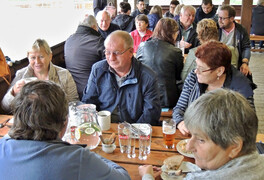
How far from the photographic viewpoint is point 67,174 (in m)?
1.03

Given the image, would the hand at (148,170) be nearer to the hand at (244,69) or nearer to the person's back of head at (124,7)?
the hand at (244,69)

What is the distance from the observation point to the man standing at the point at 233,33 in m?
3.71

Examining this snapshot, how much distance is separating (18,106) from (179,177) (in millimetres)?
840

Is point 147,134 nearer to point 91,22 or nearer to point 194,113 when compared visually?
point 194,113

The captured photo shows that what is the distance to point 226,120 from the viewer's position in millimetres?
1011

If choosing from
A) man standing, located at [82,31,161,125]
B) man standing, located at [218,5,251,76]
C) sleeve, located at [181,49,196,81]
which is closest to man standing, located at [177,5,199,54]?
man standing, located at [218,5,251,76]

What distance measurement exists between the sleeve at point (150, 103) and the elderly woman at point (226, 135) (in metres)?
1.10

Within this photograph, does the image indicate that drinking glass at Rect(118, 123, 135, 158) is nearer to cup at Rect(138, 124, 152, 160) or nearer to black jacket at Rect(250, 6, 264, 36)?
cup at Rect(138, 124, 152, 160)

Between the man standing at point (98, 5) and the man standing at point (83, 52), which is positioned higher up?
the man standing at point (98, 5)

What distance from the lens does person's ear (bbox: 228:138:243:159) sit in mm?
1018

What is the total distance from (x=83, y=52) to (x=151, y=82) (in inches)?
59.9

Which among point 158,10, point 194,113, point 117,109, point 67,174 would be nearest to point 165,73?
point 117,109

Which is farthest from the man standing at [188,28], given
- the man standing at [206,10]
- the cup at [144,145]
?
the cup at [144,145]

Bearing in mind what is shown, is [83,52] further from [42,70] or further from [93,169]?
[93,169]
